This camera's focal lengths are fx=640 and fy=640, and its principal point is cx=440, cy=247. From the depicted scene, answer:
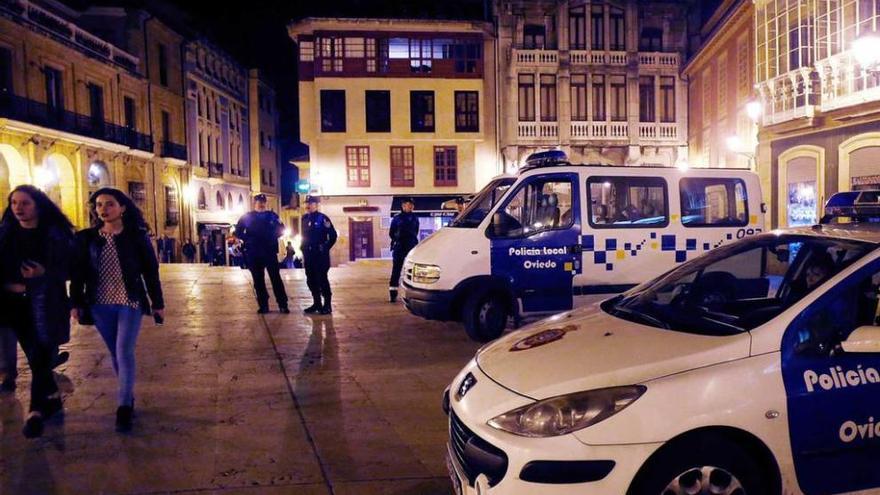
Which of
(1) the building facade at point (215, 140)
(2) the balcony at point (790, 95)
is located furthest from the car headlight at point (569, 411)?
(1) the building facade at point (215, 140)

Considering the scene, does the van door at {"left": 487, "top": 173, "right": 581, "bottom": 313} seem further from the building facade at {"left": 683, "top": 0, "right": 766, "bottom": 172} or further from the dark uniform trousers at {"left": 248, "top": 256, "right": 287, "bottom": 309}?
the building facade at {"left": 683, "top": 0, "right": 766, "bottom": 172}

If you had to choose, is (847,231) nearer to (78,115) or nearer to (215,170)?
(78,115)

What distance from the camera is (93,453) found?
14.5ft

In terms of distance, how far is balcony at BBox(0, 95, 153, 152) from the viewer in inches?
899

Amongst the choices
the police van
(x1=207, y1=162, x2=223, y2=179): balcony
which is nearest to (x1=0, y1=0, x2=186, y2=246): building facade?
(x1=207, y1=162, x2=223, y2=179): balcony

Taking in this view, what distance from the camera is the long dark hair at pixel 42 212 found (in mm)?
4973

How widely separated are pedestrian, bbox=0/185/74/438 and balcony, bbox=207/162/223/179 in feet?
122

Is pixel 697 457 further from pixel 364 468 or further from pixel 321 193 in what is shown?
pixel 321 193

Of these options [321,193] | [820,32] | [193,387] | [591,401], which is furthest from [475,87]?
[591,401]

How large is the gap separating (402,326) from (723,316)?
237 inches

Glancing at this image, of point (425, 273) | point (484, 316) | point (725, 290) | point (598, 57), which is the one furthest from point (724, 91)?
point (725, 290)

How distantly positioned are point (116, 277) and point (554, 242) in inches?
193

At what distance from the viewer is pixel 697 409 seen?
9.22ft

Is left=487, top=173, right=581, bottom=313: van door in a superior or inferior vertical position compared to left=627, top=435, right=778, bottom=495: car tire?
superior
